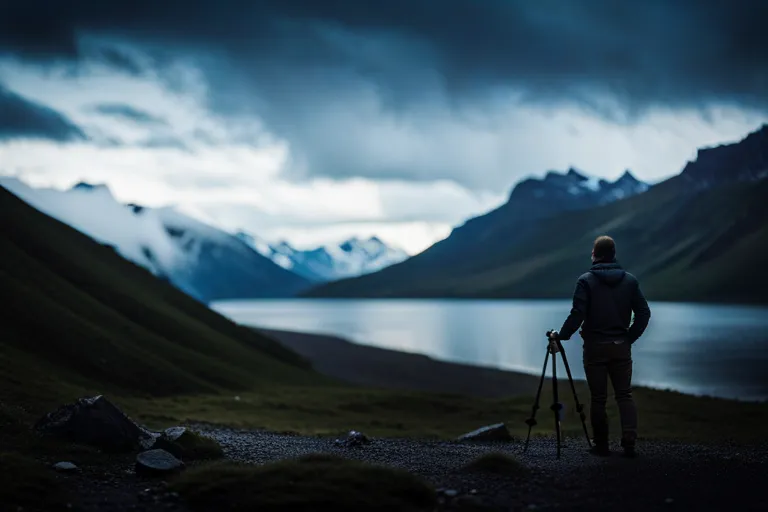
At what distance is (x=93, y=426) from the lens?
17.5m

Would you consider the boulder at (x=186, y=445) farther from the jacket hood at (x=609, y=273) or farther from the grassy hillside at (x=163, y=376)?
the jacket hood at (x=609, y=273)

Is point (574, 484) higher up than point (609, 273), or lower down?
lower down

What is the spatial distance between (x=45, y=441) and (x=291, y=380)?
5043cm

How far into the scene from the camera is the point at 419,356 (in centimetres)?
10506

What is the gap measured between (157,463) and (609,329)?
33.6 ft

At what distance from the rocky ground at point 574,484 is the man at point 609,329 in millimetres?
1255

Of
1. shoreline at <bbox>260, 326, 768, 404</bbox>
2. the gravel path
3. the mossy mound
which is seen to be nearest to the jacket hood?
the gravel path

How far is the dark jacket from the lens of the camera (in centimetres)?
1542

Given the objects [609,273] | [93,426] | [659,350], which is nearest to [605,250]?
Answer: [609,273]

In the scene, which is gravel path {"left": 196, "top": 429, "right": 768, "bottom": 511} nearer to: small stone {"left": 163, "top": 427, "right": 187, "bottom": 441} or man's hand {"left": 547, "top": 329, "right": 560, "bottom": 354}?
small stone {"left": 163, "top": 427, "right": 187, "bottom": 441}

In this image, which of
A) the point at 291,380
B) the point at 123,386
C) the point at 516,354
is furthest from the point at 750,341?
the point at 123,386

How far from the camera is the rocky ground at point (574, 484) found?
11.9 m

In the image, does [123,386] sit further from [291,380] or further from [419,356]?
[419,356]

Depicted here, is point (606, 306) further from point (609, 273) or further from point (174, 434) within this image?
point (174, 434)
